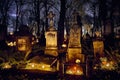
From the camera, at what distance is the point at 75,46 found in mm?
13312

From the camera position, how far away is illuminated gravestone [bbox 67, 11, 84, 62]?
1305 centimetres

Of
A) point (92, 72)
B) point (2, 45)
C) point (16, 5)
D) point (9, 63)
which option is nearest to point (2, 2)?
point (16, 5)

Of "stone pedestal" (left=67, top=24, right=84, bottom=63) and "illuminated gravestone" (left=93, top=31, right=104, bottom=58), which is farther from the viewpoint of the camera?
"illuminated gravestone" (left=93, top=31, right=104, bottom=58)

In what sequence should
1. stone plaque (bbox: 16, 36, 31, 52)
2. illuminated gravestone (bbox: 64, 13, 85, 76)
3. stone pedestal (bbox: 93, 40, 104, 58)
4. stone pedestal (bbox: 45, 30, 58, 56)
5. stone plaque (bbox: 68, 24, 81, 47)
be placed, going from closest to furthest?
illuminated gravestone (bbox: 64, 13, 85, 76) → stone plaque (bbox: 68, 24, 81, 47) → stone pedestal (bbox: 93, 40, 104, 58) → stone pedestal (bbox: 45, 30, 58, 56) → stone plaque (bbox: 16, 36, 31, 52)

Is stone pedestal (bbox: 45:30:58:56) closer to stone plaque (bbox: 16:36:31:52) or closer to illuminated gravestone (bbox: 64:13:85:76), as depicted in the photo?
stone plaque (bbox: 16:36:31:52)

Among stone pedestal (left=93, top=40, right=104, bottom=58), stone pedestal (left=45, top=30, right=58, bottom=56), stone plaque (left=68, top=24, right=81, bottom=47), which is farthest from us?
stone pedestal (left=45, top=30, right=58, bottom=56)

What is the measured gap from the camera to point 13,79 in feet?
32.8

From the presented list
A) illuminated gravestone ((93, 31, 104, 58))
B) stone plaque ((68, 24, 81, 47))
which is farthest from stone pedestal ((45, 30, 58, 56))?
illuminated gravestone ((93, 31, 104, 58))

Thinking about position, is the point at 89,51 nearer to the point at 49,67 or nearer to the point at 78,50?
the point at 78,50

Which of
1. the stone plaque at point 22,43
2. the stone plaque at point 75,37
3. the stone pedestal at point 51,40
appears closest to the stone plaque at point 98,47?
the stone plaque at point 75,37

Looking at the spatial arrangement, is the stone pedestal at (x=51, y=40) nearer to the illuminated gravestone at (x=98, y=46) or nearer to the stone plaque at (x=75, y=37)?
the stone plaque at (x=75, y=37)

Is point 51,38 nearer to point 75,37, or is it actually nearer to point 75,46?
point 75,37

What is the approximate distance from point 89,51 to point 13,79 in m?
7.08

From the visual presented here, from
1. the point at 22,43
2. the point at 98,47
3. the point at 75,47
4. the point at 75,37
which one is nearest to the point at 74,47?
the point at 75,47
